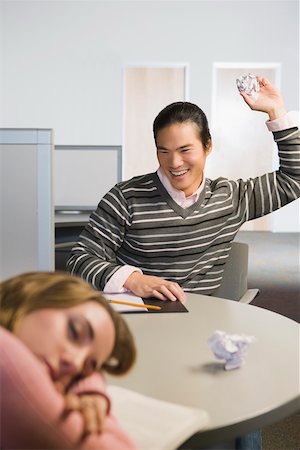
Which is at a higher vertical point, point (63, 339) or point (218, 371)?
point (63, 339)

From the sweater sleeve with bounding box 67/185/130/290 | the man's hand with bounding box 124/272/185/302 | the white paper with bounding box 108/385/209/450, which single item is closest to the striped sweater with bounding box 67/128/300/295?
the sweater sleeve with bounding box 67/185/130/290

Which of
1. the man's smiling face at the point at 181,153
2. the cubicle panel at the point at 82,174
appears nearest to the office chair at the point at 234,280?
the man's smiling face at the point at 181,153

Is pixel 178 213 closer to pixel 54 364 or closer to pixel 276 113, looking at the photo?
pixel 276 113

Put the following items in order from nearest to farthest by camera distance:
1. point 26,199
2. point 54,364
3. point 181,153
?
1. point 54,364
2. point 181,153
3. point 26,199

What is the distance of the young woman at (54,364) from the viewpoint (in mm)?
333

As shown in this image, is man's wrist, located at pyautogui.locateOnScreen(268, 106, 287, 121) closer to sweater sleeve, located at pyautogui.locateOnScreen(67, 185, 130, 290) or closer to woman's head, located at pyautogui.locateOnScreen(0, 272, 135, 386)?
sweater sleeve, located at pyautogui.locateOnScreen(67, 185, 130, 290)

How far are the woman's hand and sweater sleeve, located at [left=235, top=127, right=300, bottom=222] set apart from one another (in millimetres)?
1348

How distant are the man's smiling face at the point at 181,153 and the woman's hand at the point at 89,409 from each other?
43.4 inches

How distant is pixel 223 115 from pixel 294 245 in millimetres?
2072

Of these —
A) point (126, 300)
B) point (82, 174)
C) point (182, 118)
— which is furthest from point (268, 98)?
point (82, 174)

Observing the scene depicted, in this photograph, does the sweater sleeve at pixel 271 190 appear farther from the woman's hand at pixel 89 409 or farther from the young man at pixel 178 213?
the woman's hand at pixel 89 409

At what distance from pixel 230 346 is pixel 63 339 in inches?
17.5

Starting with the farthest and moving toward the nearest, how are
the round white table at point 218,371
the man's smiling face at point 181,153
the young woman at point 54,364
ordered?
1. the man's smiling face at point 181,153
2. the round white table at point 218,371
3. the young woman at point 54,364

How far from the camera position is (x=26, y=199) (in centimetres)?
264
